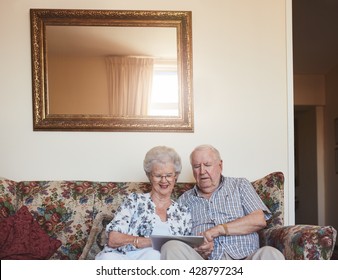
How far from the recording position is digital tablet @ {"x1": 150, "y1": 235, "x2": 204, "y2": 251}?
6.11ft

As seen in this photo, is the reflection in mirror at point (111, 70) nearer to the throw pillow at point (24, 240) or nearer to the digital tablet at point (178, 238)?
the throw pillow at point (24, 240)

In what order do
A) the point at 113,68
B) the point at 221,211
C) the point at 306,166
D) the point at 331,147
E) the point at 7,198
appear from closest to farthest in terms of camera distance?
the point at 221,211, the point at 7,198, the point at 113,68, the point at 331,147, the point at 306,166

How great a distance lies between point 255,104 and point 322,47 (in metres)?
2.59

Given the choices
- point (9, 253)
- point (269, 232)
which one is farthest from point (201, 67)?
point (9, 253)

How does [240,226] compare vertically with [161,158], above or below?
below

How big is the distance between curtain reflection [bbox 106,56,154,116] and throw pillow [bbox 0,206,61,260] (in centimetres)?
89

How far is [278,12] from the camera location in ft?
9.45

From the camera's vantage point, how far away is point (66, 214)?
8.18ft

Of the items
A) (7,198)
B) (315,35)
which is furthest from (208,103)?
(315,35)

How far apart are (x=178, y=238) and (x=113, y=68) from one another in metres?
1.36

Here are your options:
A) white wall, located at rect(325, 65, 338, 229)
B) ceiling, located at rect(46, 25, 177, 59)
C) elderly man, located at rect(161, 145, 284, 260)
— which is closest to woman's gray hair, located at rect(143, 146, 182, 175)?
elderly man, located at rect(161, 145, 284, 260)

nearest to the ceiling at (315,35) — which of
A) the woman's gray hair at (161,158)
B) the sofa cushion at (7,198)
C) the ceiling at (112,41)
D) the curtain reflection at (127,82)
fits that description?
the ceiling at (112,41)

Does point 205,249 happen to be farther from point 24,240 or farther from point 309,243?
point 24,240

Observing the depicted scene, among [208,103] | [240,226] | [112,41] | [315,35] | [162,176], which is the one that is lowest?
[240,226]
